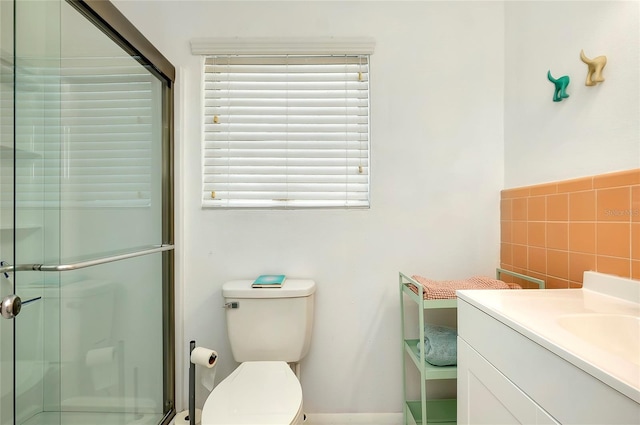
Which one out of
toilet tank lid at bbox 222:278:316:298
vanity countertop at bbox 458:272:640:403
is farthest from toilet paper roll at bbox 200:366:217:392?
vanity countertop at bbox 458:272:640:403

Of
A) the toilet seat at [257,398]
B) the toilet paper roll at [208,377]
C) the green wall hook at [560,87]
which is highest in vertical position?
the green wall hook at [560,87]

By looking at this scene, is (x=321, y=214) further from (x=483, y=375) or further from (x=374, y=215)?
(x=483, y=375)

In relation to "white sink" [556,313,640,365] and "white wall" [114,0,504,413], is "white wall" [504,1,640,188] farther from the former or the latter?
"white sink" [556,313,640,365]

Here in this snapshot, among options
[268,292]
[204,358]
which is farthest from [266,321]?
[204,358]

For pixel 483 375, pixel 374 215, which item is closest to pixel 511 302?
pixel 483 375

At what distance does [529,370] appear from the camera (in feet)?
2.21

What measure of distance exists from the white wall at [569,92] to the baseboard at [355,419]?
1281 mm

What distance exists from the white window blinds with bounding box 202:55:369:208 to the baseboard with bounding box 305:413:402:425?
105 centimetres

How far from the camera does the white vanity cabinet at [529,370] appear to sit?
513 mm

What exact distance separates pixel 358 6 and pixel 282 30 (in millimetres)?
398

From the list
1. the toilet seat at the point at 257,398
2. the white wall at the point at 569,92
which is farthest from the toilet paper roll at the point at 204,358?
the white wall at the point at 569,92

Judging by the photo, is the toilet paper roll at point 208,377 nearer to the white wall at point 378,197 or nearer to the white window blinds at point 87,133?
the white wall at point 378,197

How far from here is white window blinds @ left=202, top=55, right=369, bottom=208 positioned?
1593mm

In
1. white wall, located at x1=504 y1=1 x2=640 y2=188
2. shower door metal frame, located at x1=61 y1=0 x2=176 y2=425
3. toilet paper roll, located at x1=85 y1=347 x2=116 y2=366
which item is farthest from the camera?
shower door metal frame, located at x1=61 y1=0 x2=176 y2=425
